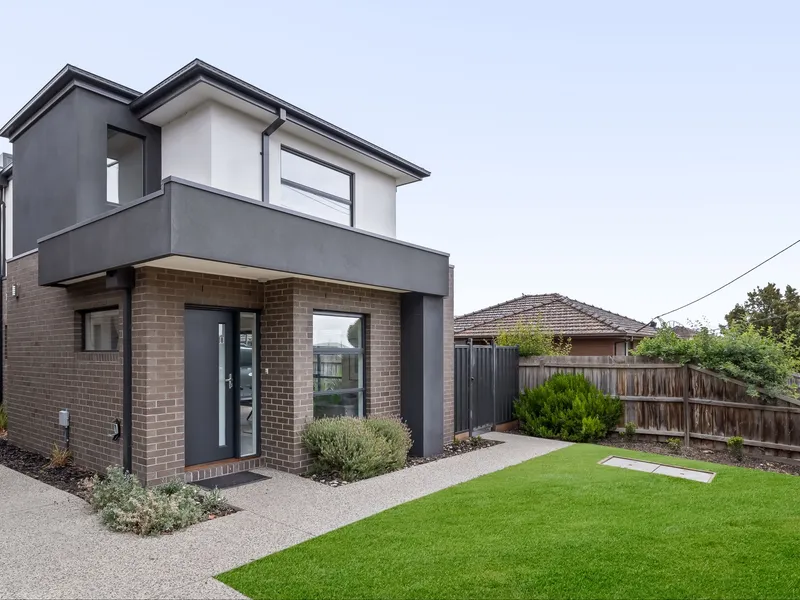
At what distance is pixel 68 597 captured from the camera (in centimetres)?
397

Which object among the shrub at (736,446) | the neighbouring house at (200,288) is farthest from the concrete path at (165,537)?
the shrub at (736,446)

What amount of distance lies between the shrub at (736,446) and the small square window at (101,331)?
10311 millimetres

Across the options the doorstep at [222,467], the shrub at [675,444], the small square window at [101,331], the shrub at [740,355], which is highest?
the small square window at [101,331]

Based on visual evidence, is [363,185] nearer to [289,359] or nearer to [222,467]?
[289,359]

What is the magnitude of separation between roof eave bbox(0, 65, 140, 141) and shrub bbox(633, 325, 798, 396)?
1107 cm

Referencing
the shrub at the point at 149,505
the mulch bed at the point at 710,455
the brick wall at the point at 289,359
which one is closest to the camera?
the shrub at the point at 149,505

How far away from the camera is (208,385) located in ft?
25.0

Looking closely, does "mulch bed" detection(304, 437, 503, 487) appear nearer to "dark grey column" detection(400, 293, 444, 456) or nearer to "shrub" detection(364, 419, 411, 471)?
"dark grey column" detection(400, 293, 444, 456)

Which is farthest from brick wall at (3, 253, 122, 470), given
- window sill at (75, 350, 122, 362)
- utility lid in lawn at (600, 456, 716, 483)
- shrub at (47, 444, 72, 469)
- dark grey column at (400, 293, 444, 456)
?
utility lid in lawn at (600, 456, 716, 483)

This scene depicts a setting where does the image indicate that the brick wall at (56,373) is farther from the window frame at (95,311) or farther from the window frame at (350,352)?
the window frame at (350,352)

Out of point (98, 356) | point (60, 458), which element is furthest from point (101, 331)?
point (60, 458)

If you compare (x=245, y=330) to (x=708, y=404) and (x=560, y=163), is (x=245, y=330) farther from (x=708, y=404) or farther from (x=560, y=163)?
(x=560, y=163)

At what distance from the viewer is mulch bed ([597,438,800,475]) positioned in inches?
347

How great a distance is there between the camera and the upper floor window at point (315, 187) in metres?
9.53
